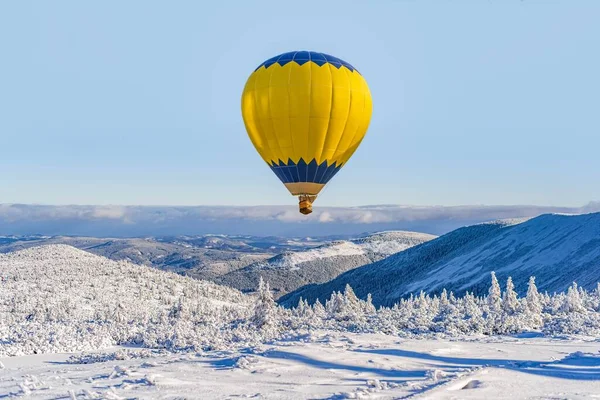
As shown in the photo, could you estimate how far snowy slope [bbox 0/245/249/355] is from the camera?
4933cm

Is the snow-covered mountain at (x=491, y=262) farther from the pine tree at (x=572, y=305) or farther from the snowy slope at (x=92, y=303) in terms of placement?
the pine tree at (x=572, y=305)

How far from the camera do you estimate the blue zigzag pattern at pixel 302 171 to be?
154 feet

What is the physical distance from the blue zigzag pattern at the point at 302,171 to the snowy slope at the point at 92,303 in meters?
12.0

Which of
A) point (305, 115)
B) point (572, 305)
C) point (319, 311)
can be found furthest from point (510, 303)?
point (305, 115)

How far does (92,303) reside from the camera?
103 metres

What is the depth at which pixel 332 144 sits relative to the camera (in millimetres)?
47031

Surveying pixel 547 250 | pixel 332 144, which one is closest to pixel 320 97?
pixel 332 144

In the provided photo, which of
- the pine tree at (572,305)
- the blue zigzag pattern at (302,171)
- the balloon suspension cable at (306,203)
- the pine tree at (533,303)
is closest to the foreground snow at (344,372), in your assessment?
the pine tree at (533,303)

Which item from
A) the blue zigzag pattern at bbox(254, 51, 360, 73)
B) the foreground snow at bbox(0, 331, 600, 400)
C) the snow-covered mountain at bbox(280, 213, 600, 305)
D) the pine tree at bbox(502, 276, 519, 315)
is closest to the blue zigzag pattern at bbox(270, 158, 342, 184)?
the blue zigzag pattern at bbox(254, 51, 360, 73)

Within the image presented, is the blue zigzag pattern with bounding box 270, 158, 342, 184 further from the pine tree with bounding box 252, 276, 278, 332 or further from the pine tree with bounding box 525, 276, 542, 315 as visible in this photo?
the pine tree with bounding box 525, 276, 542, 315

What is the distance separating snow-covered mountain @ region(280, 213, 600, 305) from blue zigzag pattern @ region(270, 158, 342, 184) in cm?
6993

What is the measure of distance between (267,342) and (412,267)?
5840 inches

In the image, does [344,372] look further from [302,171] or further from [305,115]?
[305,115]

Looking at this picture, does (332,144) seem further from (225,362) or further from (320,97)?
(225,362)
